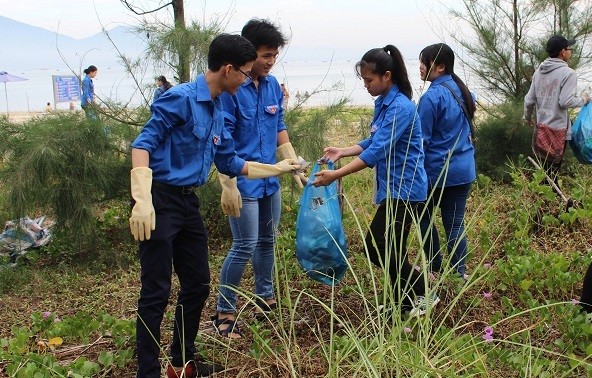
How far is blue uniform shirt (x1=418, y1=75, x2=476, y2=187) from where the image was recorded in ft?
11.1

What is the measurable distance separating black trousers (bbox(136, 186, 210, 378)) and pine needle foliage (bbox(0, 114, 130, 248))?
175 cm

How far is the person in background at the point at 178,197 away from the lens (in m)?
2.40

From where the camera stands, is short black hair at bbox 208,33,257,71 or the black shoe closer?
short black hair at bbox 208,33,257,71

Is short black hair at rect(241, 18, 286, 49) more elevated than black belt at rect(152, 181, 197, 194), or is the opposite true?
short black hair at rect(241, 18, 286, 49)

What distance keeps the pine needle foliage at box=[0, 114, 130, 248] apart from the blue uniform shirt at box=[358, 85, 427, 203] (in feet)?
6.14

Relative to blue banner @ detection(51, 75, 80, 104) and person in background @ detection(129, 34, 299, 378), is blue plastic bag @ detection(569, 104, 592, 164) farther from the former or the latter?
blue banner @ detection(51, 75, 80, 104)

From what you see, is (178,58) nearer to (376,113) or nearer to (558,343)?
(376,113)

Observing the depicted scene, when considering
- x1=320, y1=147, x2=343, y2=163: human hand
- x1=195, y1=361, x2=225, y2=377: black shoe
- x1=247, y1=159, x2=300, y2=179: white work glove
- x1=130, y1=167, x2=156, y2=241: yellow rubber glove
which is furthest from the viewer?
x1=320, y1=147, x2=343, y2=163: human hand

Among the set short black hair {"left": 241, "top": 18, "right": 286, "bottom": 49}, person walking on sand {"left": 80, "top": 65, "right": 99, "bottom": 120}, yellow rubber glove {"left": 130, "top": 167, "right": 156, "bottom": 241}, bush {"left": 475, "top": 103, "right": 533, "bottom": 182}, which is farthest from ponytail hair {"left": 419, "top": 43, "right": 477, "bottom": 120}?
bush {"left": 475, "top": 103, "right": 533, "bottom": 182}

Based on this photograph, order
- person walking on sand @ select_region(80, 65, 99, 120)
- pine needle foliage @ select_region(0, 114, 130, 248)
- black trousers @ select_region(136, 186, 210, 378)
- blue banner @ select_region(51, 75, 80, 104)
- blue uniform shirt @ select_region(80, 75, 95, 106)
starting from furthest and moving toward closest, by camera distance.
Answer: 1. blue banner @ select_region(51, 75, 80, 104)
2. blue uniform shirt @ select_region(80, 75, 95, 106)
3. person walking on sand @ select_region(80, 65, 99, 120)
4. pine needle foliage @ select_region(0, 114, 130, 248)
5. black trousers @ select_region(136, 186, 210, 378)

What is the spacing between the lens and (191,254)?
2.63m

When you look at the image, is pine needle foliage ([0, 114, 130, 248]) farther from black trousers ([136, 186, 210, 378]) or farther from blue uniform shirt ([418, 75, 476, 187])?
blue uniform shirt ([418, 75, 476, 187])

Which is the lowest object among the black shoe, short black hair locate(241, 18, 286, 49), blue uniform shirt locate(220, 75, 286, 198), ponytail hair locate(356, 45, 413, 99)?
the black shoe

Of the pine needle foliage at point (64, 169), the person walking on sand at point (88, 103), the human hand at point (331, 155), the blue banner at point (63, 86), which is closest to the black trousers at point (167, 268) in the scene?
the human hand at point (331, 155)
